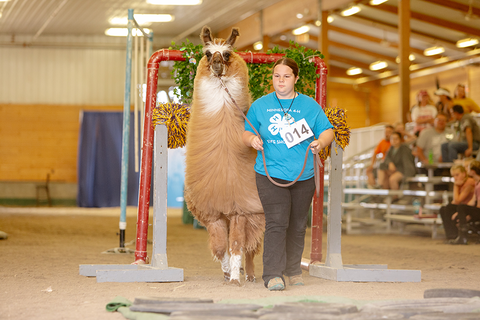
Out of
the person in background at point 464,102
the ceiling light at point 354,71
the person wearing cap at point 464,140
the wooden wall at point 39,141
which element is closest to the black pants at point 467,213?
the person wearing cap at point 464,140

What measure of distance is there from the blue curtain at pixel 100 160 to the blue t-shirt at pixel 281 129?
14.4 meters

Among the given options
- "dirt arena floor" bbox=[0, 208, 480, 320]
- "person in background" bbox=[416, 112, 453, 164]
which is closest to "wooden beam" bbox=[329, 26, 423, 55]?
"person in background" bbox=[416, 112, 453, 164]

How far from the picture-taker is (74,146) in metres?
18.5

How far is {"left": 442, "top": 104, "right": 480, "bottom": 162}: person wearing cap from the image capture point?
9.18 meters

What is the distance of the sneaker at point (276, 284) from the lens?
371 cm

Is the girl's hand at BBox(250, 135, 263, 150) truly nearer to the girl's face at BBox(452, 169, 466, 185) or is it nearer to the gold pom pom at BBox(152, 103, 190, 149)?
the gold pom pom at BBox(152, 103, 190, 149)

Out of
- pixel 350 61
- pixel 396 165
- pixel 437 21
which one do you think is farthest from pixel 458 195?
pixel 350 61

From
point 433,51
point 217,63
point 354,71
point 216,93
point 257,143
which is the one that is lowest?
point 257,143

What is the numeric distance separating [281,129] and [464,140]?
650 centimetres

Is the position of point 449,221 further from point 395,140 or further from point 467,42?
point 467,42

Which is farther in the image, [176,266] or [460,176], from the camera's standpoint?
[460,176]

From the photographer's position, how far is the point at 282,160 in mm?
3803

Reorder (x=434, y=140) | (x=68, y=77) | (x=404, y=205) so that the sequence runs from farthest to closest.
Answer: (x=68, y=77), (x=434, y=140), (x=404, y=205)

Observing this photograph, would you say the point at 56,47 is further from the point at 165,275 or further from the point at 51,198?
the point at 165,275
